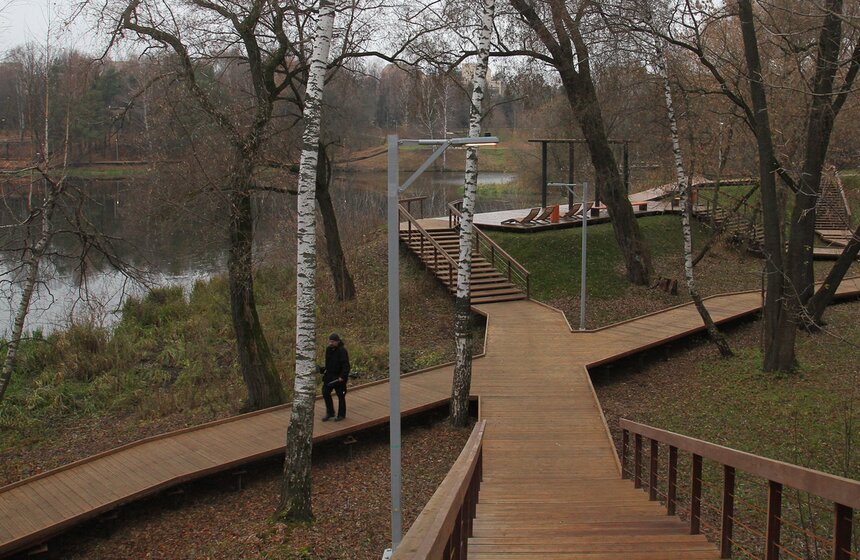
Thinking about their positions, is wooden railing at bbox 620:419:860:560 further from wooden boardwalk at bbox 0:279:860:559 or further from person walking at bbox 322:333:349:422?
person walking at bbox 322:333:349:422

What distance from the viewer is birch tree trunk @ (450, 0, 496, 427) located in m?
9.77

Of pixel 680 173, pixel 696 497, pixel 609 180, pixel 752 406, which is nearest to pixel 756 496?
pixel 752 406

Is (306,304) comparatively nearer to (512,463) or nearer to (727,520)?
(512,463)

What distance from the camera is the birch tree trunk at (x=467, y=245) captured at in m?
9.77

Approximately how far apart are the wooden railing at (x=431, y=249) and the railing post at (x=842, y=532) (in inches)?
609

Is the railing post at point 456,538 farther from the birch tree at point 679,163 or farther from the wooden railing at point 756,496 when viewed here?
the birch tree at point 679,163

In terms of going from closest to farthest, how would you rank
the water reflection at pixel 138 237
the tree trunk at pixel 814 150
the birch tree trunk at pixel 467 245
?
the birch tree trunk at pixel 467 245 → the water reflection at pixel 138 237 → the tree trunk at pixel 814 150

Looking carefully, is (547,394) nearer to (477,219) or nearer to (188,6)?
(188,6)

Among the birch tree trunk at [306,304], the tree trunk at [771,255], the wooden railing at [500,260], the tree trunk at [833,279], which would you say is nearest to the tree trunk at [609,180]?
the wooden railing at [500,260]

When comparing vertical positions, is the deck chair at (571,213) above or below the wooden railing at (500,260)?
above

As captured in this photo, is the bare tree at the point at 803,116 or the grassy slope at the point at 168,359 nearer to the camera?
the bare tree at the point at 803,116

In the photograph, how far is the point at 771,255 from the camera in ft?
40.5

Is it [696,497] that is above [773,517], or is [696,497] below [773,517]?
below

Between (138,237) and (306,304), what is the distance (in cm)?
1479
